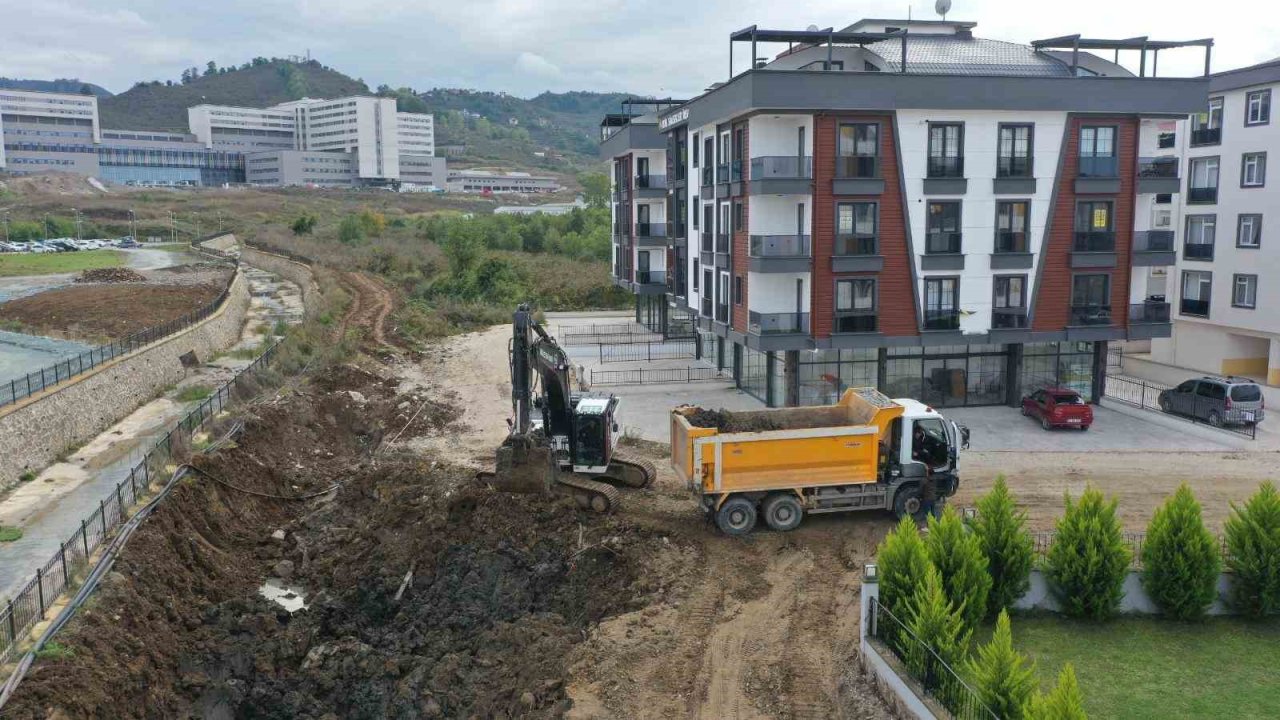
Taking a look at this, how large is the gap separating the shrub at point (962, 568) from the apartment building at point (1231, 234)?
27.4 meters

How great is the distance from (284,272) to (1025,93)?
57.8 m

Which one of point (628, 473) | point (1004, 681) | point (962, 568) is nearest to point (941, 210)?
point (628, 473)

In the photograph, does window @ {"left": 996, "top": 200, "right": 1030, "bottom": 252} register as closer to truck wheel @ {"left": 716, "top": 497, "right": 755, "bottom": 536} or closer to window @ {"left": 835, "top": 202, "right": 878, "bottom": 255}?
window @ {"left": 835, "top": 202, "right": 878, "bottom": 255}

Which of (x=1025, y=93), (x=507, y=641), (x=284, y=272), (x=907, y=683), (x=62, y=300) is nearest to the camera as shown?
(x=907, y=683)

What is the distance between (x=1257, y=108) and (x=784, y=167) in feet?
70.7

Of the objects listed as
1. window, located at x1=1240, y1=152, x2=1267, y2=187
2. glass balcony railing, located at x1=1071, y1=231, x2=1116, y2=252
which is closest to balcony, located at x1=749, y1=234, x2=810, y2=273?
glass balcony railing, located at x1=1071, y1=231, x2=1116, y2=252

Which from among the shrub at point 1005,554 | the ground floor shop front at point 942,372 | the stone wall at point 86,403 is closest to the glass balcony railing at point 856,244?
the ground floor shop front at point 942,372

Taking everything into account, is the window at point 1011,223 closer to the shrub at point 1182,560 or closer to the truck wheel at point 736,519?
the truck wheel at point 736,519

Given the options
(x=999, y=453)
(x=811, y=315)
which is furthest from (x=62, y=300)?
(x=999, y=453)

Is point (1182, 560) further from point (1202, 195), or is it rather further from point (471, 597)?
point (1202, 195)

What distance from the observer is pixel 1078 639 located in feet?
55.4

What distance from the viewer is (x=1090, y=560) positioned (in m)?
17.0

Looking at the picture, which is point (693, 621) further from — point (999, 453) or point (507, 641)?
point (999, 453)

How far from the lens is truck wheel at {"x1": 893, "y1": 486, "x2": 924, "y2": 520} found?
2286 cm
